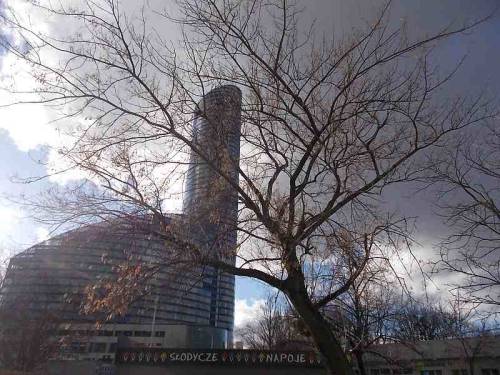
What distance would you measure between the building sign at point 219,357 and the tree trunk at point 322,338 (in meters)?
22.3

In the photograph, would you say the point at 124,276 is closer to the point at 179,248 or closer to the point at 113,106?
the point at 179,248

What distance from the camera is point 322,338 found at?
24.8 feet

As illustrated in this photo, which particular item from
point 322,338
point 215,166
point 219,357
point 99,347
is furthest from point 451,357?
point 99,347

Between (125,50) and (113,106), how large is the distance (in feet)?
3.42

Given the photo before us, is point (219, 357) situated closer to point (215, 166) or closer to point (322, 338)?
point (322, 338)

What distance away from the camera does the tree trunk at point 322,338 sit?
293 inches

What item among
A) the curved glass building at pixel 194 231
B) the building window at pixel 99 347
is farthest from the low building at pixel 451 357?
the building window at pixel 99 347

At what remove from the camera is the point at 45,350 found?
33.8m

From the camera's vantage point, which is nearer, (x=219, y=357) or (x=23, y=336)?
(x=219, y=357)

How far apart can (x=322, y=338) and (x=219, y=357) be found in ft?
83.5

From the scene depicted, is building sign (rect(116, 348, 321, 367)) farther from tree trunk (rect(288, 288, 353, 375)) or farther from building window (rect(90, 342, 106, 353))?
building window (rect(90, 342, 106, 353))

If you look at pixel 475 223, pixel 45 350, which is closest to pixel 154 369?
pixel 45 350

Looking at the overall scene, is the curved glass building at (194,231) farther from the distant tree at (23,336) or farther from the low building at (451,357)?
the distant tree at (23,336)

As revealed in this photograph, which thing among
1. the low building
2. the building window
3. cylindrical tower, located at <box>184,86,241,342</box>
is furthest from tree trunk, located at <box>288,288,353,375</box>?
the building window
